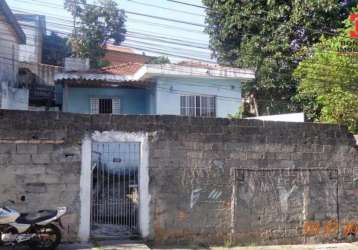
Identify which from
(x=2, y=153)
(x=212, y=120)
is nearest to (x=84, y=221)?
(x=2, y=153)

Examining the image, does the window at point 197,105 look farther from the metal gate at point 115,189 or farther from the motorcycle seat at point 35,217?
the motorcycle seat at point 35,217

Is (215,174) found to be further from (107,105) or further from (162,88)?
(107,105)

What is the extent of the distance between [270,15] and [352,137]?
8.80 metres

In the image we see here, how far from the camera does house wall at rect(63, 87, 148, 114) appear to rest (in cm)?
1756

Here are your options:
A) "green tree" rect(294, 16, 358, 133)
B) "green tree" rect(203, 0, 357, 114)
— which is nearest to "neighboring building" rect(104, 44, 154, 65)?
"green tree" rect(203, 0, 357, 114)

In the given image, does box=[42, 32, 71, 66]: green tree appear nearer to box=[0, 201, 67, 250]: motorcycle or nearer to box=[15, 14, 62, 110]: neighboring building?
box=[15, 14, 62, 110]: neighboring building

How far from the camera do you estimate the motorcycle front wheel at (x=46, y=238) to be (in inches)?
311

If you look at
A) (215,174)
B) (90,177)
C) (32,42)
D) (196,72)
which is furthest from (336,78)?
(32,42)

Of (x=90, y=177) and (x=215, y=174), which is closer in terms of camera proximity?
(x=90, y=177)

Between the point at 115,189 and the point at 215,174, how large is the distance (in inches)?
74.3

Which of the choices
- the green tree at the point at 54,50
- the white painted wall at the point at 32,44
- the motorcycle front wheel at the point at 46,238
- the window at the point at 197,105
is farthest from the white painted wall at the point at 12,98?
the green tree at the point at 54,50

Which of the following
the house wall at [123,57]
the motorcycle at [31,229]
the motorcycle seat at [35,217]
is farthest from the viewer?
the house wall at [123,57]

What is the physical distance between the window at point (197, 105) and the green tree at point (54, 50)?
1754 cm

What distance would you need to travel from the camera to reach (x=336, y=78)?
12727mm
